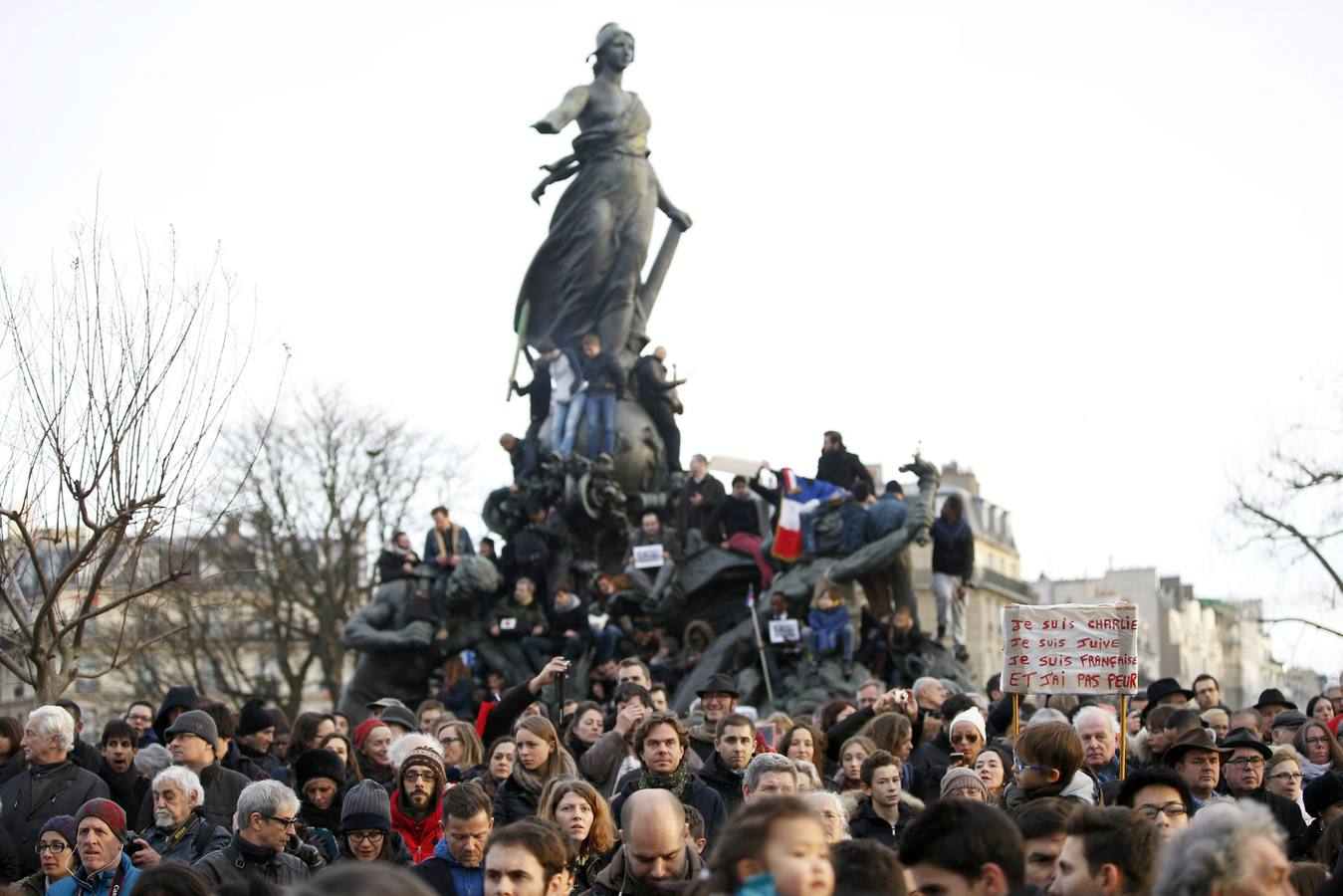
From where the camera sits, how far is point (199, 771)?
33.4ft

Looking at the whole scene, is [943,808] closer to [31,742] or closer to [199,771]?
[199,771]

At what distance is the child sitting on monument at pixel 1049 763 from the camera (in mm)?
8227

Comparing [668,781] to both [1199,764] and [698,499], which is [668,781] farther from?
[698,499]

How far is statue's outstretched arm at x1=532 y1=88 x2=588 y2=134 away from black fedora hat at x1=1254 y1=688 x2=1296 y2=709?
13.9 meters

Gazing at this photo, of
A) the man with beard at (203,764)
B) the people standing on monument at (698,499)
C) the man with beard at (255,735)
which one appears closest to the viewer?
the man with beard at (203,764)

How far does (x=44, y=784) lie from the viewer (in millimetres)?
10383

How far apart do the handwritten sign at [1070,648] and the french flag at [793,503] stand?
10086mm

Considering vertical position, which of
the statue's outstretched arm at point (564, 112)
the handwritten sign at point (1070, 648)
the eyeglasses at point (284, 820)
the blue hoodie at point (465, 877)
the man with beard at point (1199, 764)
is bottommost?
the blue hoodie at point (465, 877)

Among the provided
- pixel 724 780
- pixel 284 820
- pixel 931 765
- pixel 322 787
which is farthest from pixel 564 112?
pixel 284 820

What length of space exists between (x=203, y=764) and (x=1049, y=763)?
178 inches

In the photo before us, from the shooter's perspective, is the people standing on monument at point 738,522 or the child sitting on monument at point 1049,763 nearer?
the child sitting on monument at point 1049,763

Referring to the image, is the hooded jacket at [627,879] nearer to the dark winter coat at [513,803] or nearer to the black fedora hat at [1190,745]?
the dark winter coat at [513,803]

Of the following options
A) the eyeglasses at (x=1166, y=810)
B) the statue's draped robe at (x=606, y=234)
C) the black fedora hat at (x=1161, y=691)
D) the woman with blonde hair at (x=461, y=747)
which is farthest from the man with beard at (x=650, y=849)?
the statue's draped robe at (x=606, y=234)

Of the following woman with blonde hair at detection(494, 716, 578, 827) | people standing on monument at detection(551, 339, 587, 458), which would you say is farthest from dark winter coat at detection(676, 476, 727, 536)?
woman with blonde hair at detection(494, 716, 578, 827)
